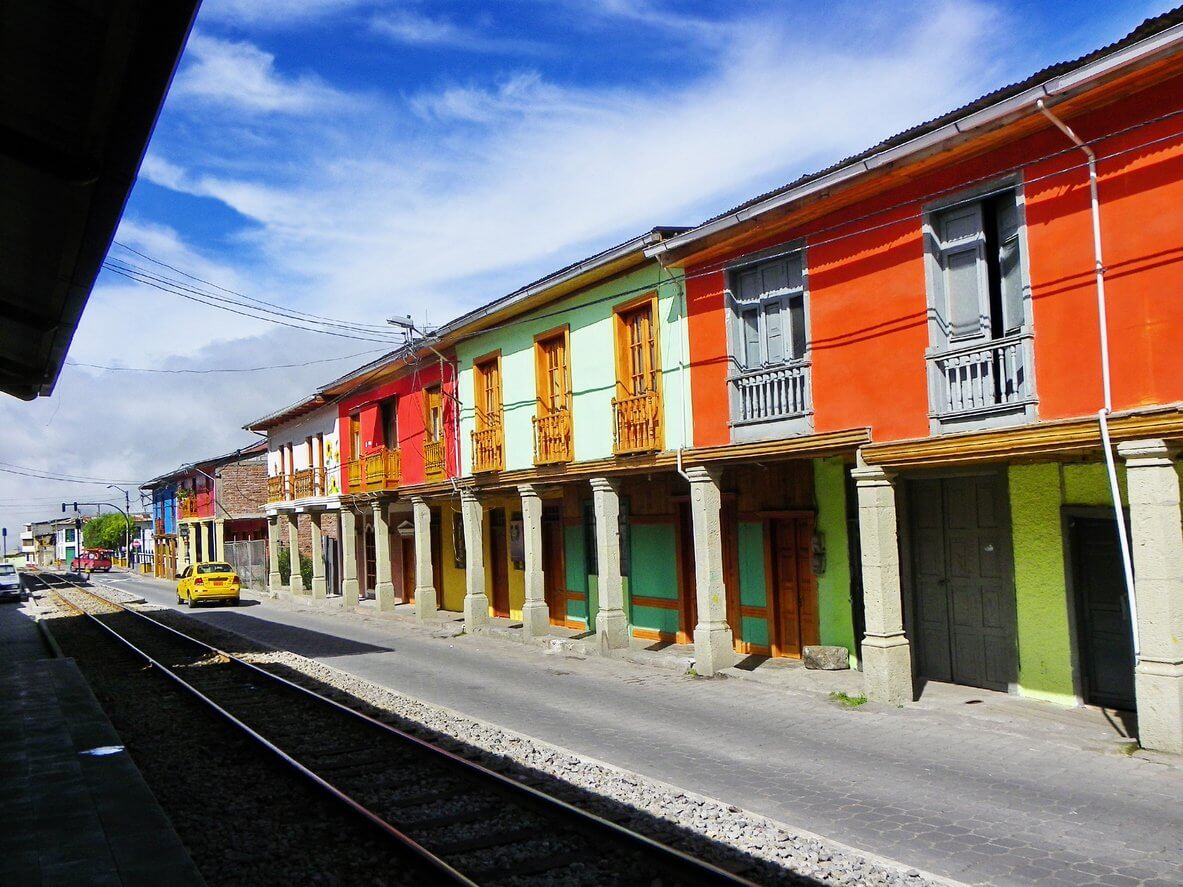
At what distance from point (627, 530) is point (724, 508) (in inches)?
125

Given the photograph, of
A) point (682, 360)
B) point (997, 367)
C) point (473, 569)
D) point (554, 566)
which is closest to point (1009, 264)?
point (997, 367)

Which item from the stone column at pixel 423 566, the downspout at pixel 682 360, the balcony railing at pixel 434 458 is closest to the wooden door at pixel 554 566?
the balcony railing at pixel 434 458

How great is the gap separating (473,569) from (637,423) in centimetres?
745

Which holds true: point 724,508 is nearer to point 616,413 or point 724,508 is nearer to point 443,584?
point 616,413

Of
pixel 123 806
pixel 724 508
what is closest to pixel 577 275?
pixel 724 508

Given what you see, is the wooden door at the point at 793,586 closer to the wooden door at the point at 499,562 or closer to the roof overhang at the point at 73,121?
the wooden door at the point at 499,562

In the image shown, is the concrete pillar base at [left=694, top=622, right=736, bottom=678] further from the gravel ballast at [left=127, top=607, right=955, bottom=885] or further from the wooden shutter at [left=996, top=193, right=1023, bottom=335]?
the wooden shutter at [left=996, top=193, right=1023, bottom=335]

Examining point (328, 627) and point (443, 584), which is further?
point (443, 584)

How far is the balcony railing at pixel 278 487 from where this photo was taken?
121 feet

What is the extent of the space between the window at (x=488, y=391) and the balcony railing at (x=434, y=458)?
2.01 meters

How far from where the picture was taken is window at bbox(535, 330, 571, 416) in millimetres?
18766

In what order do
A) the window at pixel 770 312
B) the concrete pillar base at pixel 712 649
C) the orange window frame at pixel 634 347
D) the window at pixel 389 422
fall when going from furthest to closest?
the window at pixel 389 422, the orange window frame at pixel 634 347, the concrete pillar base at pixel 712 649, the window at pixel 770 312

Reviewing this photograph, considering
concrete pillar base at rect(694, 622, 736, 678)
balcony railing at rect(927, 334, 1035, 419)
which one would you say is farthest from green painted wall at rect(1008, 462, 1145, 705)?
concrete pillar base at rect(694, 622, 736, 678)

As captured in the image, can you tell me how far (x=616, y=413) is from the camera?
16422mm
